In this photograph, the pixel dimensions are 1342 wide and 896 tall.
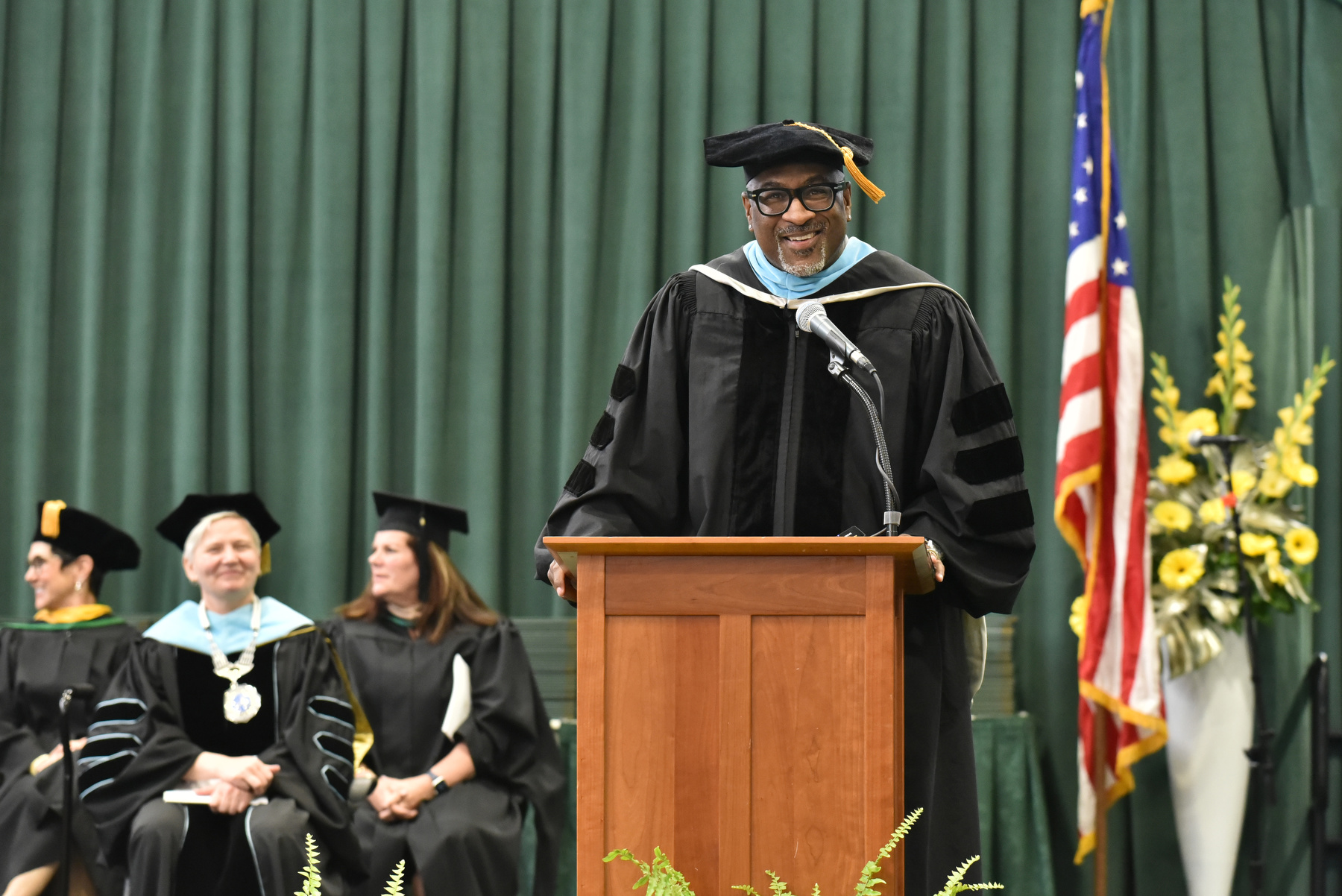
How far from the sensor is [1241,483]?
5551 millimetres

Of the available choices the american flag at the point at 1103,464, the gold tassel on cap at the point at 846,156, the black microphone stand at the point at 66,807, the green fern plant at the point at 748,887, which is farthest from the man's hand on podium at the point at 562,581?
the american flag at the point at 1103,464

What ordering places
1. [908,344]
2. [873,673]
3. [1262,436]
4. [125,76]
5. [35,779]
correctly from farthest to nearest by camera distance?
[125,76], [1262,436], [35,779], [908,344], [873,673]

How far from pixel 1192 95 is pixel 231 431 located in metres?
4.37

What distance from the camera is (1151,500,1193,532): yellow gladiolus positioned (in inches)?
219

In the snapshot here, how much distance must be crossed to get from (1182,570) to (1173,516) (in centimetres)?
21

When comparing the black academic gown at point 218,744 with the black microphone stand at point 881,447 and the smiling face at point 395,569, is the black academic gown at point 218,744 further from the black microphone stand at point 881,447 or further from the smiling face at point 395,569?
the black microphone stand at point 881,447

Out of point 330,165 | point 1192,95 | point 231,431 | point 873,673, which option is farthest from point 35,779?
point 1192,95

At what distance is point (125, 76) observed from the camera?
632 centimetres

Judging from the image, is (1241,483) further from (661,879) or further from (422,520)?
(661,879)

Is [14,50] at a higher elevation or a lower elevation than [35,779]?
higher

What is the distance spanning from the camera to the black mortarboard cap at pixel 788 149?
2.84 m

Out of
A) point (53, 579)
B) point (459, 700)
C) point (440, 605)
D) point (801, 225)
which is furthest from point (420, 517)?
point (801, 225)

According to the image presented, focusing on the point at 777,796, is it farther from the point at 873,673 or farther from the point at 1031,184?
the point at 1031,184

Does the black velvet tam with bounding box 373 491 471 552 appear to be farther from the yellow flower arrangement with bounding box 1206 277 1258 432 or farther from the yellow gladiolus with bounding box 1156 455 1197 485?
the yellow flower arrangement with bounding box 1206 277 1258 432
